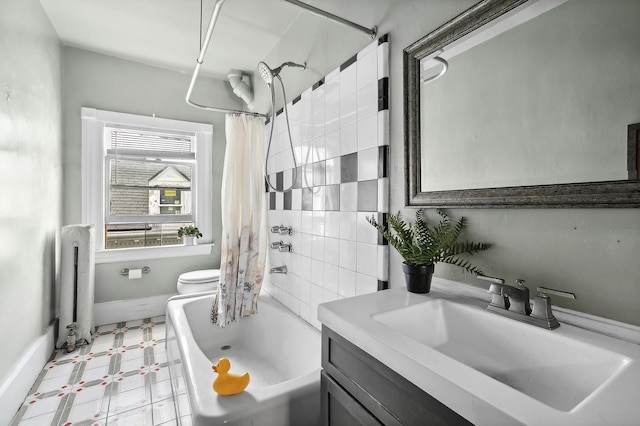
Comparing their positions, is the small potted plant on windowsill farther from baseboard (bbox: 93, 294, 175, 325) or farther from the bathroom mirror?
the bathroom mirror

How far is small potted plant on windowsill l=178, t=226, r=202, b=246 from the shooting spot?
2.97 metres

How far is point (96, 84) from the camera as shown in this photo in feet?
8.66

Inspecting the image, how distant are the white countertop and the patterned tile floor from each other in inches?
44.7

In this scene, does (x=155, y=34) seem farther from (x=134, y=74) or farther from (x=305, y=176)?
(x=305, y=176)

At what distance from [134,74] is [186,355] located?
2.58 m

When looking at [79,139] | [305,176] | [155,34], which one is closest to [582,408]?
[305,176]

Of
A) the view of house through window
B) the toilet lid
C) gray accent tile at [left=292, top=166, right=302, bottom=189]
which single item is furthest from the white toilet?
gray accent tile at [left=292, top=166, right=302, bottom=189]

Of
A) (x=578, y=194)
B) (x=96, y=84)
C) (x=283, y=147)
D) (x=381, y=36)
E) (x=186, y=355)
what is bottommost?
(x=186, y=355)

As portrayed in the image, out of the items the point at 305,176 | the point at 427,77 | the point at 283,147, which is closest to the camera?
the point at 427,77

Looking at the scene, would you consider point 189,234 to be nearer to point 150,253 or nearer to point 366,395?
point 150,253

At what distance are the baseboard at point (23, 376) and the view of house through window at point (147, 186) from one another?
0.96 m

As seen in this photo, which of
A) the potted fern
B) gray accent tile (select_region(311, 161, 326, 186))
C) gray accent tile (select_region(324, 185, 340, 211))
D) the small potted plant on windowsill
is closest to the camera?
the potted fern

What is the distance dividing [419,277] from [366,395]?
432 mm

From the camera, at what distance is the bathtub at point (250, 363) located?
42.3 inches
